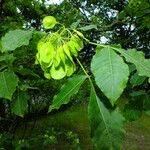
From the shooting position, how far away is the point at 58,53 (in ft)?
3.82

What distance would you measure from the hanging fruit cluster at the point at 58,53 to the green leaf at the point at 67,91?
14 cm

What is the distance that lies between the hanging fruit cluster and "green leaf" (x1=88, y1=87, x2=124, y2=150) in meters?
0.17

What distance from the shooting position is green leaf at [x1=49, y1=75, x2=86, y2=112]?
1.34 metres

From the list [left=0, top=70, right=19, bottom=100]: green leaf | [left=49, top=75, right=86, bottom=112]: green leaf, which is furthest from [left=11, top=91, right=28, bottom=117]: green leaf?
[left=49, top=75, right=86, bottom=112]: green leaf

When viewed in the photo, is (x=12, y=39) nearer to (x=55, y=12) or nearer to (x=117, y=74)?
(x=117, y=74)

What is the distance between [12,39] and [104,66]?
1.66ft

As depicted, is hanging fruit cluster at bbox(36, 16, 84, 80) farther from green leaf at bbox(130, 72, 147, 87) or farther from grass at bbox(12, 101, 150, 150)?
grass at bbox(12, 101, 150, 150)

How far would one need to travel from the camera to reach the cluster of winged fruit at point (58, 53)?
3.80ft

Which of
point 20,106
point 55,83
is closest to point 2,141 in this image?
point 55,83

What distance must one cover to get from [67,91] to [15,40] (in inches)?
13.5

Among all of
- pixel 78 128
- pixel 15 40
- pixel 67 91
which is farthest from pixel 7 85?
pixel 78 128

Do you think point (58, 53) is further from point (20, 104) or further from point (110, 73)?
point (20, 104)

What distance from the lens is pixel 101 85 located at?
44.3 inches

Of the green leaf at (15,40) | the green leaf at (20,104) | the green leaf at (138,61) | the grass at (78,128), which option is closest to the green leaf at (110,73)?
the green leaf at (138,61)
